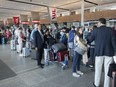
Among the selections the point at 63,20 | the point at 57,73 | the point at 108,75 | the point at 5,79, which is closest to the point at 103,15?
the point at 63,20

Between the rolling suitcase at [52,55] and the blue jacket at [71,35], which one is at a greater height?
the blue jacket at [71,35]

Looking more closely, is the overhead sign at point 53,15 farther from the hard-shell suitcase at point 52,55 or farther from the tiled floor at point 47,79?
the tiled floor at point 47,79

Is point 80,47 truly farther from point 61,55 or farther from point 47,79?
point 47,79

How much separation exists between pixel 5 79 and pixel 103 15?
330 inches

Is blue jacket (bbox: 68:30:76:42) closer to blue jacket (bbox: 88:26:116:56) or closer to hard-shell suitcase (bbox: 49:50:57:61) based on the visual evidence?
hard-shell suitcase (bbox: 49:50:57:61)

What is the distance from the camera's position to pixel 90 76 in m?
3.93

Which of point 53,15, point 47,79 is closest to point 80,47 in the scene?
point 47,79

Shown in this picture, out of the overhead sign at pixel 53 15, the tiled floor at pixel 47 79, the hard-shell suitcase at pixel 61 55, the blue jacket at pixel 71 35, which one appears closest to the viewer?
the tiled floor at pixel 47 79

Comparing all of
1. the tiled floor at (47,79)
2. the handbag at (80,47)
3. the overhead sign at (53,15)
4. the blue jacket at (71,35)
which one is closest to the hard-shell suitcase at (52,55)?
the tiled floor at (47,79)

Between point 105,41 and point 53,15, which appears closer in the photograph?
point 105,41

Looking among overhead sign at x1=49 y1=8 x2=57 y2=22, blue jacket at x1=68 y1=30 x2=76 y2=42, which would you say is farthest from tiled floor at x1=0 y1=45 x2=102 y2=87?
overhead sign at x1=49 y1=8 x2=57 y2=22

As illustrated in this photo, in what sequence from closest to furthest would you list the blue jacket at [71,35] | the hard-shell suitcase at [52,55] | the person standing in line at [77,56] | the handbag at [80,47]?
the handbag at [80,47], the person standing in line at [77,56], the hard-shell suitcase at [52,55], the blue jacket at [71,35]

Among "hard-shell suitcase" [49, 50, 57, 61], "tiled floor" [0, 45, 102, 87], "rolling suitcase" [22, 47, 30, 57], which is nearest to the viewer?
"tiled floor" [0, 45, 102, 87]

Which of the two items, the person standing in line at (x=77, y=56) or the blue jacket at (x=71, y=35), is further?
the blue jacket at (x=71, y=35)
